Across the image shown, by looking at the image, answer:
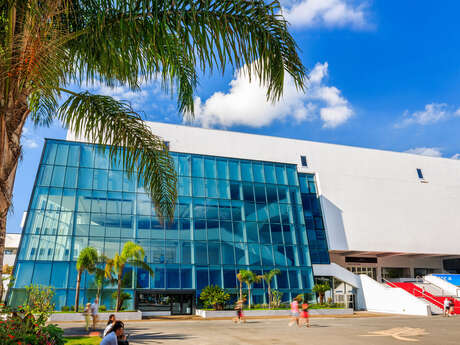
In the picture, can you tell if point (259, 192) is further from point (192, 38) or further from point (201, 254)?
point (192, 38)

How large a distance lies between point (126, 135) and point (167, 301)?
25.3m

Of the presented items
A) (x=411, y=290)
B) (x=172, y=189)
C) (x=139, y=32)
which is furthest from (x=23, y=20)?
(x=411, y=290)

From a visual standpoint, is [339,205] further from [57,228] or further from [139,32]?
[139,32]

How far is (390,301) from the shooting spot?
108ft

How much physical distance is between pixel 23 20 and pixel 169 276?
26.3 m

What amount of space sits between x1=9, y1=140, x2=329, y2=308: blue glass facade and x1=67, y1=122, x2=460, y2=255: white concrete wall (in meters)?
5.61

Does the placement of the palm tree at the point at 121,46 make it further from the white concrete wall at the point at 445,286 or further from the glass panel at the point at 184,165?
the white concrete wall at the point at 445,286

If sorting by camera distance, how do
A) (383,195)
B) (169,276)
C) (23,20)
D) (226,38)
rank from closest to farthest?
(226,38) → (23,20) → (169,276) → (383,195)

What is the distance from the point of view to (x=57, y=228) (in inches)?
1121

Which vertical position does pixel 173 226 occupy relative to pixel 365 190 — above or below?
below

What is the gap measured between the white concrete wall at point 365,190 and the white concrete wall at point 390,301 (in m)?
5.89

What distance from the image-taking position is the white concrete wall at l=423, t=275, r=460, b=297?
125ft

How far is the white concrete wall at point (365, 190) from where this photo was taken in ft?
137

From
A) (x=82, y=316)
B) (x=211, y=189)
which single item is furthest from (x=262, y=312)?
(x=82, y=316)
